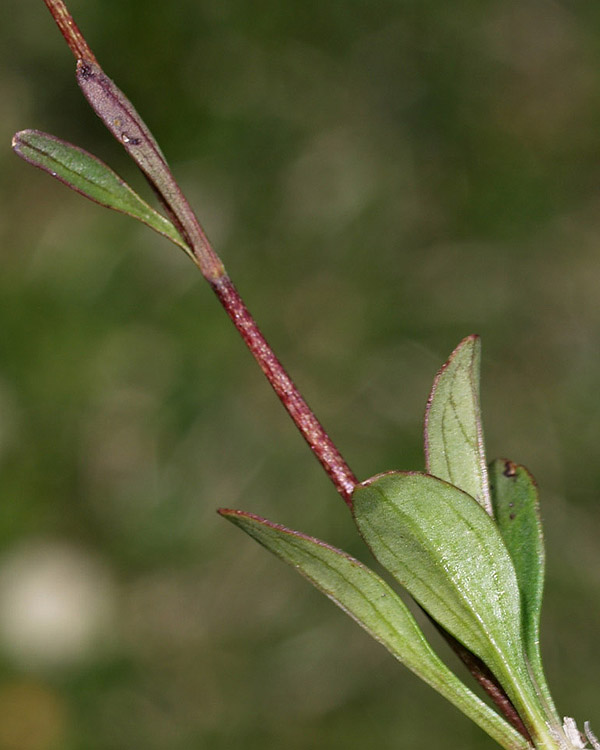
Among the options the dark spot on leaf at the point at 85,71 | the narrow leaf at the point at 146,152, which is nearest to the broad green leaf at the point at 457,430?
the narrow leaf at the point at 146,152

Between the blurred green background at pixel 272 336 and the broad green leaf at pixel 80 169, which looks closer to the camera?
the broad green leaf at pixel 80 169

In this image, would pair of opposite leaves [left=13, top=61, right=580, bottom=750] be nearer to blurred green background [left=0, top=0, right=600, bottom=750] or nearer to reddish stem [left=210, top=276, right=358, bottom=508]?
reddish stem [left=210, top=276, right=358, bottom=508]

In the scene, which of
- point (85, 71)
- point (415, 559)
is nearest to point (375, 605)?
point (415, 559)

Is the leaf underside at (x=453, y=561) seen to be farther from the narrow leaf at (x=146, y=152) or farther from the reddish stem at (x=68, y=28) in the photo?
the reddish stem at (x=68, y=28)

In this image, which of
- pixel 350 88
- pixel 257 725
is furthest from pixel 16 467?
pixel 350 88

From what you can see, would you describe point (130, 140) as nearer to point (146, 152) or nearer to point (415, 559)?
point (146, 152)

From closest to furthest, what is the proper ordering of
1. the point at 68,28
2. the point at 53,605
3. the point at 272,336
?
the point at 68,28 → the point at 53,605 → the point at 272,336

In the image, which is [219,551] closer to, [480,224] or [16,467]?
[16,467]
